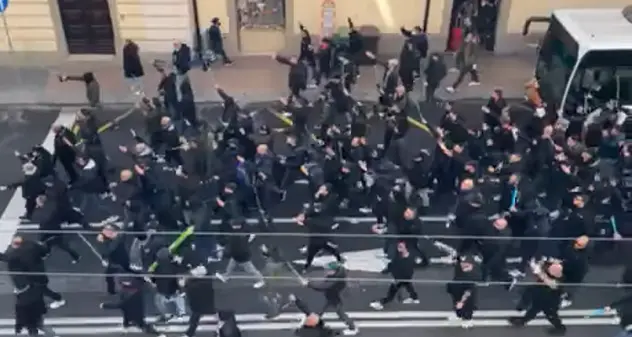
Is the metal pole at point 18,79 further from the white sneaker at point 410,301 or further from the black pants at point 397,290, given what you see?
the white sneaker at point 410,301

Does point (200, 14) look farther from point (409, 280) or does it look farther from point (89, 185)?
point (409, 280)

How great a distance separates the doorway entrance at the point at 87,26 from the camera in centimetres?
1931

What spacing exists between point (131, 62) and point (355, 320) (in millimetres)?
8391

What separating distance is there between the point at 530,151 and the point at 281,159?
14.1 ft

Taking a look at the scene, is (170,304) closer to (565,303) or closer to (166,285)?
(166,285)

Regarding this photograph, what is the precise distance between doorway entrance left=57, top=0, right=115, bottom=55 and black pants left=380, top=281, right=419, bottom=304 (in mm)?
10437

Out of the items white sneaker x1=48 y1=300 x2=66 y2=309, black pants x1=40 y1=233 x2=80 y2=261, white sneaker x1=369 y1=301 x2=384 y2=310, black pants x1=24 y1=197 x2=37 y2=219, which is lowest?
white sneaker x1=369 y1=301 x2=384 y2=310

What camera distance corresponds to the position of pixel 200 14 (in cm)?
1939

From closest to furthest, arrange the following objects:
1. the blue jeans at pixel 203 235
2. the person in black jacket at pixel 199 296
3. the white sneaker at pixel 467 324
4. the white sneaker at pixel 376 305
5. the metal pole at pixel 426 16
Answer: the person in black jacket at pixel 199 296 → the white sneaker at pixel 467 324 → the blue jeans at pixel 203 235 → the white sneaker at pixel 376 305 → the metal pole at pixel 426 16

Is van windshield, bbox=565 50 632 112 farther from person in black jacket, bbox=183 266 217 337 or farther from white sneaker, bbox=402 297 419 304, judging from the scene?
person in black jacket, bbox=183 266 217 337

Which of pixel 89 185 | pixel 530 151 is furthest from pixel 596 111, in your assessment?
pixel 89 185

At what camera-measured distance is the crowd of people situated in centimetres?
1184

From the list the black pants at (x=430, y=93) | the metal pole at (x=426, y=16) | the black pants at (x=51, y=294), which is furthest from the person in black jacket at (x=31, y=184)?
the metal pole at (x=426, y=16)

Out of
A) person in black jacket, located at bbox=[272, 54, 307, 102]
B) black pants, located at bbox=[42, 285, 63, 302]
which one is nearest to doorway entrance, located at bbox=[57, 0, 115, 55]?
person in black jacket, located at bbox=[272, 54, 307, 102]
